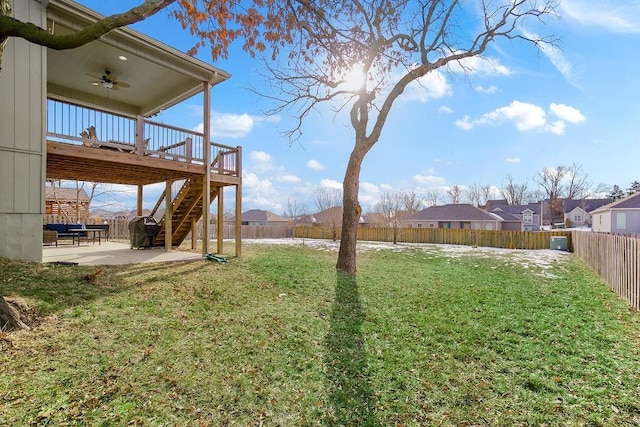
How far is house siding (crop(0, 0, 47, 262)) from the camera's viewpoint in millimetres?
5668

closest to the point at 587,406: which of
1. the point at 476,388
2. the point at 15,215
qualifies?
the point at 476,388

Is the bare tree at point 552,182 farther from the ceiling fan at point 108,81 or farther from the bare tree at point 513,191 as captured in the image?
the ceiling fan at point 108,81

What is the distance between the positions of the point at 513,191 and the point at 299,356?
198 feet

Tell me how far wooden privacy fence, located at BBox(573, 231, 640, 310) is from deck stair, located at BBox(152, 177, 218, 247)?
999 centimetres

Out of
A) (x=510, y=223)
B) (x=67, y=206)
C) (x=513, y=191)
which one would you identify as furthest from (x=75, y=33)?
(x=513, y=191)

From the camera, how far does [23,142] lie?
5891 millimetres

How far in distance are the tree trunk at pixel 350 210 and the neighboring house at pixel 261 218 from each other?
4279 cm

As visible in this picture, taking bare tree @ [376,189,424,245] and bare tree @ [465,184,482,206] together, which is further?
bare tree @ [465,184,482,206]

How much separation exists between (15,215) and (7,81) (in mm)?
2425

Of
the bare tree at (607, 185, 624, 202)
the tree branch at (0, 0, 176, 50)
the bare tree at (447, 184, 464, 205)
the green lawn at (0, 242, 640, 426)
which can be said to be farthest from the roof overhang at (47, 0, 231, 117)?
the bare tree at (607, 185, 624, 202)

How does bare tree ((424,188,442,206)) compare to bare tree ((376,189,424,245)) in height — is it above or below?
above

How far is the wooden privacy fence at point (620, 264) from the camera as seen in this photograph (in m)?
5.86

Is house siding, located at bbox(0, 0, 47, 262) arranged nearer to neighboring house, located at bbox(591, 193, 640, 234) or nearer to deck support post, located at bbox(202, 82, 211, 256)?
deck support post, located at bbox(202, 82, 211, 256)

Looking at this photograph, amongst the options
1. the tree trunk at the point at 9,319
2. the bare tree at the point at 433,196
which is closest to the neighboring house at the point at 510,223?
the bare tree at the point at 433,196
